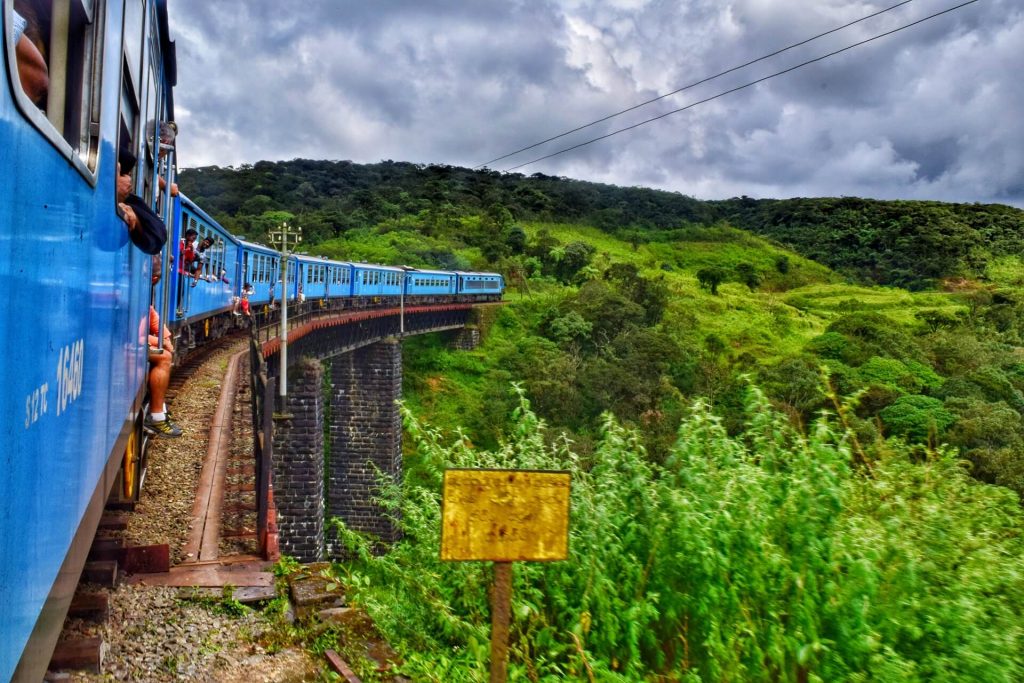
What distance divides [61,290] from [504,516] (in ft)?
5.43

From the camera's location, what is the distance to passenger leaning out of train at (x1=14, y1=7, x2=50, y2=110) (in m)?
1.46

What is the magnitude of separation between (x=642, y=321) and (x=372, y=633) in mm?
32390

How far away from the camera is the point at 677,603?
14.2ft

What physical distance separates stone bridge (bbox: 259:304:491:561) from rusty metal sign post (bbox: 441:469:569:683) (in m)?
11.8

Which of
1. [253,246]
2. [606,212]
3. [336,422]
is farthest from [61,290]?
[606,212]

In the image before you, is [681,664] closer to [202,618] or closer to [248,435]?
[202,618]

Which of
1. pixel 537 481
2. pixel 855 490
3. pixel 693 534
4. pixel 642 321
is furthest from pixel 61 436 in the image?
pixel 642 321

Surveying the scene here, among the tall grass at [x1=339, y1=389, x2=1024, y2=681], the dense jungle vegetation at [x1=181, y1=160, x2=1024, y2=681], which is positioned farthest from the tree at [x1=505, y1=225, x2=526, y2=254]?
the tall grass at [x1=339, y1=389, x2=1024, y2=681]

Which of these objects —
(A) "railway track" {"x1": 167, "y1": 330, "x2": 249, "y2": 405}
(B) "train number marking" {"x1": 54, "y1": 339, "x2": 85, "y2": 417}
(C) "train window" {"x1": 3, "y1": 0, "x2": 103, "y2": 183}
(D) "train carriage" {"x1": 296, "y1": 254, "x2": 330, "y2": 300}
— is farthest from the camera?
(D) "train carriage" {"x1": 296, "y1": 254, "x2": 330, "y2": 300}

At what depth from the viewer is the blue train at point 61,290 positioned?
130cm

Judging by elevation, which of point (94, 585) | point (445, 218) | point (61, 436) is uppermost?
point (445, 218)

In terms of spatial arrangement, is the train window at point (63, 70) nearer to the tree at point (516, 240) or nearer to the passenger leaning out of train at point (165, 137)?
the passenger leaning out of train at point (165, 137)

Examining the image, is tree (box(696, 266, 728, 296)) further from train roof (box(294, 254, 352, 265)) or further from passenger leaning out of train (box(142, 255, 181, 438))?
passenger leaning out of train (box(142, 255, 181, 438))


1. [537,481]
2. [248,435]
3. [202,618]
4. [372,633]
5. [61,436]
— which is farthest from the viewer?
[248,435]
